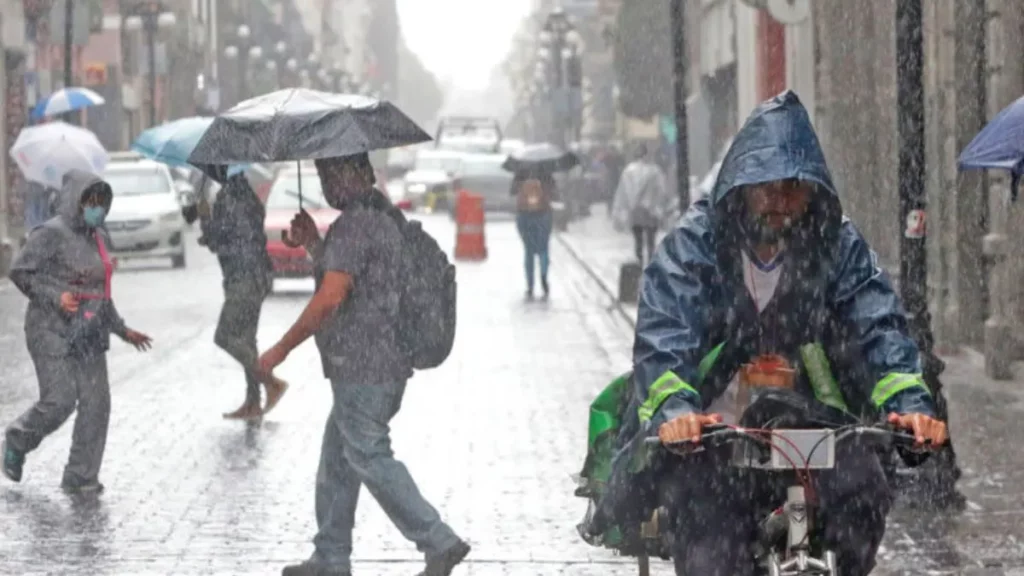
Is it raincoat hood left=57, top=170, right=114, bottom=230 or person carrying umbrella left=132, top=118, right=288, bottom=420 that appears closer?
raincoat hood left=57, top=170, right=114, bottom=230

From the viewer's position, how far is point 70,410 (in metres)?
11.5

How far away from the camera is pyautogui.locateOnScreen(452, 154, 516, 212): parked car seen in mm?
54688

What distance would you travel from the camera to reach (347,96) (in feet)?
29.9

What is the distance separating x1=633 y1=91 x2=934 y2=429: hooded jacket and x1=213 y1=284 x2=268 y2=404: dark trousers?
9392mm

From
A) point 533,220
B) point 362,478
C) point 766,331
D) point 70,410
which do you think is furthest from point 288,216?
point 766,331

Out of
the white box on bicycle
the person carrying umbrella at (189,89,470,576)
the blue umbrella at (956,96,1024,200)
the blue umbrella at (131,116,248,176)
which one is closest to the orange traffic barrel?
the blue umbrella at (131,116,248,176)

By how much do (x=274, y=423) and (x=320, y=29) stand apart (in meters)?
149

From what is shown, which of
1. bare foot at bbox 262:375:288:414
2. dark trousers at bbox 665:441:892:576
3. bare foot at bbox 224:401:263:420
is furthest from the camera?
bare foot at bbox 224:401:263:420

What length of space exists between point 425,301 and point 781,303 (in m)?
2.88

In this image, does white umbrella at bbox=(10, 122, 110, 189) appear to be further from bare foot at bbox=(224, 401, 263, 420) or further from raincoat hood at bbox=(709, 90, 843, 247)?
raincoat hood at bbox=(709, 90, 843, 247)

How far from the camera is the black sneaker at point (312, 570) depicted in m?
8.70

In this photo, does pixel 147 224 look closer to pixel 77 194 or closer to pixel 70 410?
pixel 70 410

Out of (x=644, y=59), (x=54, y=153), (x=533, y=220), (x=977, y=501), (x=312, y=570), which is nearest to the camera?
(x=312, y=570)

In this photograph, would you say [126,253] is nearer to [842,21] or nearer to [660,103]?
[842,21]
